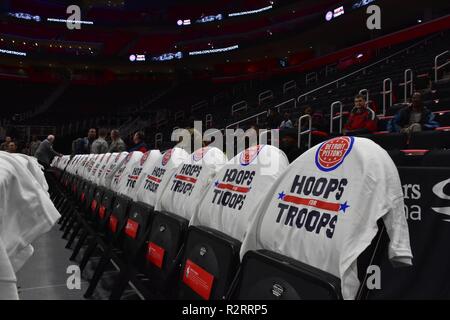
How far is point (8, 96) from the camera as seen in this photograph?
2352cm

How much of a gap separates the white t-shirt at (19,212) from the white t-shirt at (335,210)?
1.95 ft

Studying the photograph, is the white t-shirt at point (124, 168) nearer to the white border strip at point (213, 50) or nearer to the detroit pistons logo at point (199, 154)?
the detroit pistons logo at point (199, 154)

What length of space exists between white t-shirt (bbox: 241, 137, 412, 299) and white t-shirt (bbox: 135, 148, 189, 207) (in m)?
1.05

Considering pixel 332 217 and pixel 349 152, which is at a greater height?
pixel 349 152

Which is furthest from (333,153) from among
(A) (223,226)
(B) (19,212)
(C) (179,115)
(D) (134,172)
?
(C) (179,115)

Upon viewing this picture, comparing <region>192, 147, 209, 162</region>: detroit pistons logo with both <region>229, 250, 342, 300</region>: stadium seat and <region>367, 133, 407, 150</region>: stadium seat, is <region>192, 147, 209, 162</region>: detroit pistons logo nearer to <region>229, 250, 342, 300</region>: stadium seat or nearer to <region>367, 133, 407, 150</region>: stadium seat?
<region>229, 250, 342, 300</region>: stadium seat

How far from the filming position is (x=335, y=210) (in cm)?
107

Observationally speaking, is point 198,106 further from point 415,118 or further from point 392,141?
point 392,141

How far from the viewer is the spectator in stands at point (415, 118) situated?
14.7 ft

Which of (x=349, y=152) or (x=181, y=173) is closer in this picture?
(x=349, y=152)
